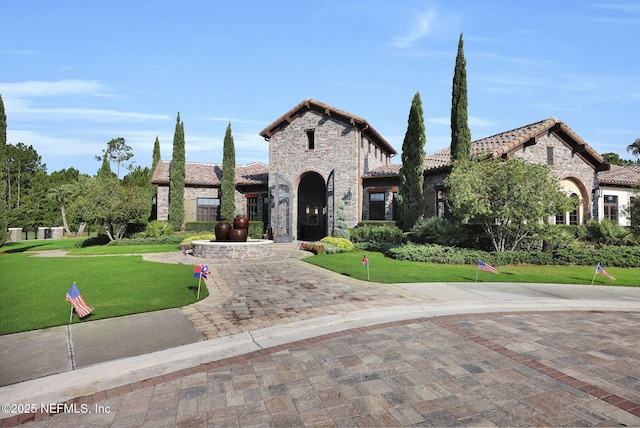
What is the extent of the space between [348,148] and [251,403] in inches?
868

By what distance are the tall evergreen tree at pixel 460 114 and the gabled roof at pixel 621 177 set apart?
12006mm

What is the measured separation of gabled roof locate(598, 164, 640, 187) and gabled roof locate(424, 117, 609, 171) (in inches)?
49.0

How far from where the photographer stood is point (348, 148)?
24406 mm

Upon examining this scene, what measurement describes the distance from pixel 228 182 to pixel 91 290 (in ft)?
67.4

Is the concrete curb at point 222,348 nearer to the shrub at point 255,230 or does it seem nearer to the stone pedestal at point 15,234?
the shrub at point 255,230

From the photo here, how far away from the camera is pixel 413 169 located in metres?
20.9

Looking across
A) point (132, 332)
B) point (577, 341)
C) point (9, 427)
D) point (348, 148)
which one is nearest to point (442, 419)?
point (577, 341)

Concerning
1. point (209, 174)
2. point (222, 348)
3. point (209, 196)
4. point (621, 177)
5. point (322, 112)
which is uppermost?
point (322, 112)

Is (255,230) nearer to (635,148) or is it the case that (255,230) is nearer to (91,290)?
(91,290)

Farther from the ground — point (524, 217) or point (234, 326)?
point (524, 217)

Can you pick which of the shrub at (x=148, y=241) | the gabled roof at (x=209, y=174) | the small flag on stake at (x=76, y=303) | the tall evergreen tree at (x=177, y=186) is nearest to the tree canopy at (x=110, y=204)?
the shrub at (x=148, y=241)

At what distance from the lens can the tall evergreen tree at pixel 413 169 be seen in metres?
20.7

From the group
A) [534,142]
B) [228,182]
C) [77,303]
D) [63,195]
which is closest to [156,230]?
[228,182]

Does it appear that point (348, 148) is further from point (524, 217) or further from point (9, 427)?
point (9, 427)
